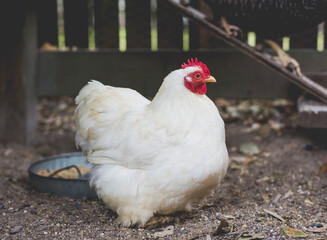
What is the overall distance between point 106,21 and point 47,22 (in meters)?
0.63

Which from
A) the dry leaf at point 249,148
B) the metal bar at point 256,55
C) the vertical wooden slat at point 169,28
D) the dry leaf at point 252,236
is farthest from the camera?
the vertical wooden slat at point 169,28

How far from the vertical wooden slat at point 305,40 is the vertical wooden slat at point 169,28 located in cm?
111

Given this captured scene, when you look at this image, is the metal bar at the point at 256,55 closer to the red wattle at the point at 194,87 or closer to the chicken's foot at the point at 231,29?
the chicken's foot at the point at 231,29

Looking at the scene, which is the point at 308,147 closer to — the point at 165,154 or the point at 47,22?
the point at 165,154

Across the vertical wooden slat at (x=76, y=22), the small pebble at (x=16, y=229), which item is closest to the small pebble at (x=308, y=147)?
the small pebble at (x=16, y=229)

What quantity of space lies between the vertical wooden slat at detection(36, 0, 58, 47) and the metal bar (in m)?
1.69

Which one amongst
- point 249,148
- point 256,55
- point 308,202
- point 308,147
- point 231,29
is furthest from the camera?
point 249,148

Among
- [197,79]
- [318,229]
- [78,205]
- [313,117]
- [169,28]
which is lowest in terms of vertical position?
[78,205]

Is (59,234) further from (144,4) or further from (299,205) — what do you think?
(144,4)

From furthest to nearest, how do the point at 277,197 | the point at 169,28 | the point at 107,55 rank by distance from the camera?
the point at 169,28 < the point at 107,55 < the point at 277,197

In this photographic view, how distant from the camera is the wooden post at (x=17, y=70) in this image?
12.0 ft

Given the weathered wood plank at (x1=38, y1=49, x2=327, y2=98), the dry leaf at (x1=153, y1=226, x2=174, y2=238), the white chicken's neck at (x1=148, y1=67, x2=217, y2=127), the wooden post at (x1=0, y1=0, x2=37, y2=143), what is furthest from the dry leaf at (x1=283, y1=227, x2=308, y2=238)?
the wooden post at (x1=0, y1=0, x2=37, y2=143)

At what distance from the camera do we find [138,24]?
161 inches

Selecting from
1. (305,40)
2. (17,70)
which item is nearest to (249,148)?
(305,40)
